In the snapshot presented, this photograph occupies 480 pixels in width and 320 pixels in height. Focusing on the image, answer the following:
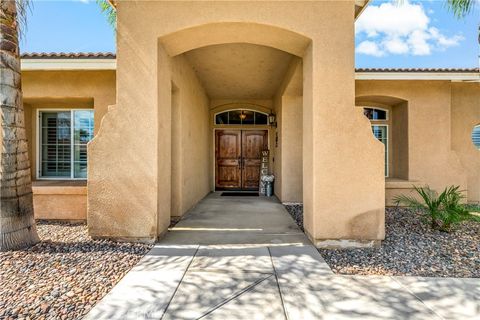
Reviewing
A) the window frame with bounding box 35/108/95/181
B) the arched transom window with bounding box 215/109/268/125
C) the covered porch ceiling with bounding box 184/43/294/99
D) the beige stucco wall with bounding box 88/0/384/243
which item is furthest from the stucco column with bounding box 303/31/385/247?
the arched transom window with bounding box 215/109/268/125

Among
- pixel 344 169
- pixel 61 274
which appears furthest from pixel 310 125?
pixel 61 274

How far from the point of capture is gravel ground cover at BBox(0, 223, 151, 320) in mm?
2393

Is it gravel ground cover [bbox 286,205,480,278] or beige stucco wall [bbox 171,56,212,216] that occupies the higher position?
beige stucco wall [bbox 171,56,212,216]

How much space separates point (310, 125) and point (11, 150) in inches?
170

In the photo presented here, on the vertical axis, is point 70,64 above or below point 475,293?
above

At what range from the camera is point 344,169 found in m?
3.94

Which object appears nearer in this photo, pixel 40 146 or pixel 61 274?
pixel 61 274

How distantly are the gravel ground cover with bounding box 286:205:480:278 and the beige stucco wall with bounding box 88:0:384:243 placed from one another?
339mm

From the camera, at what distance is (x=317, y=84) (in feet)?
13.0

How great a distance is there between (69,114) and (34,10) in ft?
11.1

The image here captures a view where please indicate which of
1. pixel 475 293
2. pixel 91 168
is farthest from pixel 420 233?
pixel 91 168

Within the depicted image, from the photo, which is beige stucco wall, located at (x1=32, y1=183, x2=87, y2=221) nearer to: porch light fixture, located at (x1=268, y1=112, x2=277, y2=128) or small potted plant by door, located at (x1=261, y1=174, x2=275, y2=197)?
small potted plant by door, located at (x1=261, y1=174, x2=275, y2=197)

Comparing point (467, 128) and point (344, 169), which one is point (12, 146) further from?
point (467, 128)

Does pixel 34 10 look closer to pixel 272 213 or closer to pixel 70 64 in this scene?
pixel 70 64
